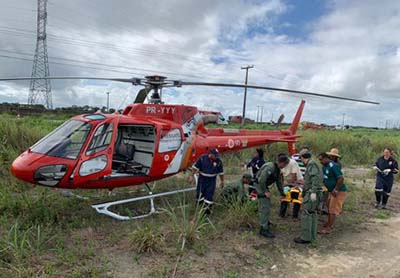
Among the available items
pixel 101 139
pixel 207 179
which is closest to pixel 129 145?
pixel 101 139

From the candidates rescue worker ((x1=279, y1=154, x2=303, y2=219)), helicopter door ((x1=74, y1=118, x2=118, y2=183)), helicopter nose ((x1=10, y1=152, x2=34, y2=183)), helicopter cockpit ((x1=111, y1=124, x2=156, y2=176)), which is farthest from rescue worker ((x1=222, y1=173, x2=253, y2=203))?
helicopter nose ((x1=10, y1=152, x2=34, y2=183))

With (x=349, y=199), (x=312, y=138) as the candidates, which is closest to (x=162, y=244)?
(x=349, y=199)

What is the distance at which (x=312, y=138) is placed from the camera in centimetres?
1847

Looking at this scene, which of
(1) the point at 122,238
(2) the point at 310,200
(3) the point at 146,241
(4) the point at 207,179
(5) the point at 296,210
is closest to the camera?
(3) the point at 146,241

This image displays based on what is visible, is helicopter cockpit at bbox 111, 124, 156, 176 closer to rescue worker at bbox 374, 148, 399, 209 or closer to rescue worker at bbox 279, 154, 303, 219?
rescue worker at bbox 279, 154, 303, 219

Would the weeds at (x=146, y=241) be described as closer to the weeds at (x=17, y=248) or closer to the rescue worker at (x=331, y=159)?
the weeds at (x=17, y=248)

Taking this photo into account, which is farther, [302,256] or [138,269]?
[302,256]

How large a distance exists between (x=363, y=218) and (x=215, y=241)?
394 centimetres

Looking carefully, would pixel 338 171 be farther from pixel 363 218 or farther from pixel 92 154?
pixel 92 154

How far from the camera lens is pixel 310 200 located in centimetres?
589

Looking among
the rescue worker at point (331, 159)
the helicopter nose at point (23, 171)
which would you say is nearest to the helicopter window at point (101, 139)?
the helicopter nose at point (23, 171)

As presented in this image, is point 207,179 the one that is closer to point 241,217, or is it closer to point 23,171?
point 241,217

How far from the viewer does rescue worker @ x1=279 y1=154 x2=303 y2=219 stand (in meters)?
7.10

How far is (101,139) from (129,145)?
55.1 inches
